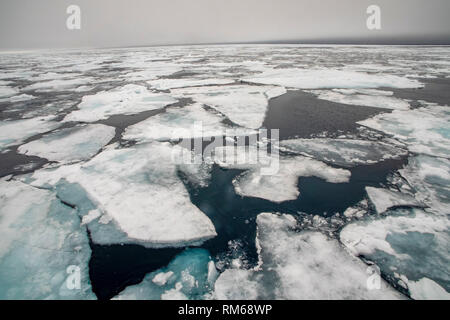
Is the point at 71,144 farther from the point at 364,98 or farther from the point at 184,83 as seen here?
the point at 364,98

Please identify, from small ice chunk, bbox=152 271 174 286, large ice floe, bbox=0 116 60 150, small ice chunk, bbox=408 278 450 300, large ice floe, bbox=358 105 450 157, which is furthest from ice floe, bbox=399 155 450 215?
large ice floe, bbox=0 116 60 150

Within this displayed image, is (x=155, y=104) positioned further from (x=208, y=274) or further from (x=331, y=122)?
(x=208, y=274)

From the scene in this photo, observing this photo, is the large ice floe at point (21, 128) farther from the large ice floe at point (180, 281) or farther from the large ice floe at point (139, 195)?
the large ice floe at point (180, 281)

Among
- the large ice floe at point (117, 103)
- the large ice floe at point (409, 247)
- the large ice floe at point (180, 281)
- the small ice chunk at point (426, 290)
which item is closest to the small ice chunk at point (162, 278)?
the large ice floe at point (180, 281)

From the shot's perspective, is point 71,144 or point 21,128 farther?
point 21,128

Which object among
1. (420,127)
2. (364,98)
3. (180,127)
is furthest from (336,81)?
(180,127)

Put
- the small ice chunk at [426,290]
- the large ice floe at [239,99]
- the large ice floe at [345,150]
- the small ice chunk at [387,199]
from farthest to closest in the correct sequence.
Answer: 1. the large ice floe at [239,99]
2. the large ice floe at [345,150]
3. the small ice chunk at [387,199]
4. the small ice chunk at [426,290]
